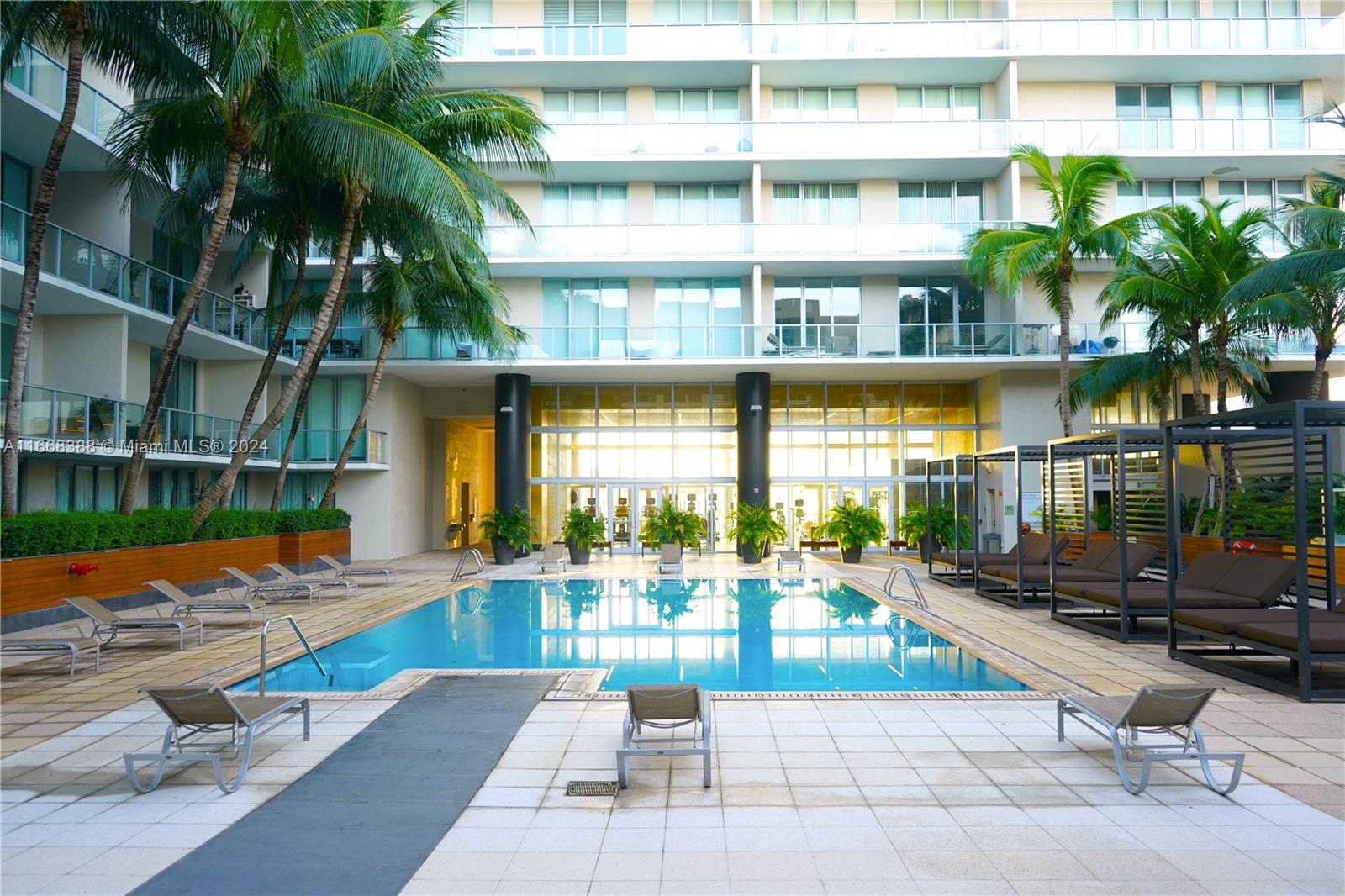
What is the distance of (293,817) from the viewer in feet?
17.3

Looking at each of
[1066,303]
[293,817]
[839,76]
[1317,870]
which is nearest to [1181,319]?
[1066,303]

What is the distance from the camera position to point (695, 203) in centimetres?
2545

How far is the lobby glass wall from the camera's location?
2609cm

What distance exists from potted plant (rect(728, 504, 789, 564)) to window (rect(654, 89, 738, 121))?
11.2 meters

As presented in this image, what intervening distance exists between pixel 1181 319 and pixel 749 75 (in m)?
12.7

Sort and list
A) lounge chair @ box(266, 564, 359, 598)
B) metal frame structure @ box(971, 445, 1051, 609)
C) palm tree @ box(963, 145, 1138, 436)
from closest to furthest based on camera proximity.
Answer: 1. metal frame structure @ box(971, 445, 1051, 609)
2. lounge chair @ box(266, 564, 359, 598)
3. palm tree @ box(963, 145, 1138, 436)

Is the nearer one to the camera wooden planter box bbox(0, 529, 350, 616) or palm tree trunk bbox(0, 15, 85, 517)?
wooden planter box bbox(0, 529, 350, 616)

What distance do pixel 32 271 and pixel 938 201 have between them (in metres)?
21.0

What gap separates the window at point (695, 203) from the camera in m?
25.3

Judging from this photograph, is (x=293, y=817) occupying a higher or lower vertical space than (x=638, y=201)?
lower

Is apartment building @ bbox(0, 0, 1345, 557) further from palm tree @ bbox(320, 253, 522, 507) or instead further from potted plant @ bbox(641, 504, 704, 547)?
palm tree @ bbox(320, 253, 522, 507)

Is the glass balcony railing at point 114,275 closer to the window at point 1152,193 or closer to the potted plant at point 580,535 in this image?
the potted plant at point 580,535

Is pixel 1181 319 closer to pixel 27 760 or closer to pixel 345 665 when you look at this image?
pixel 345 665

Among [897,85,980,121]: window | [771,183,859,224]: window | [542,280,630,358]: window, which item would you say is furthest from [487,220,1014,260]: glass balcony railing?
[897,85,980,121]: window
